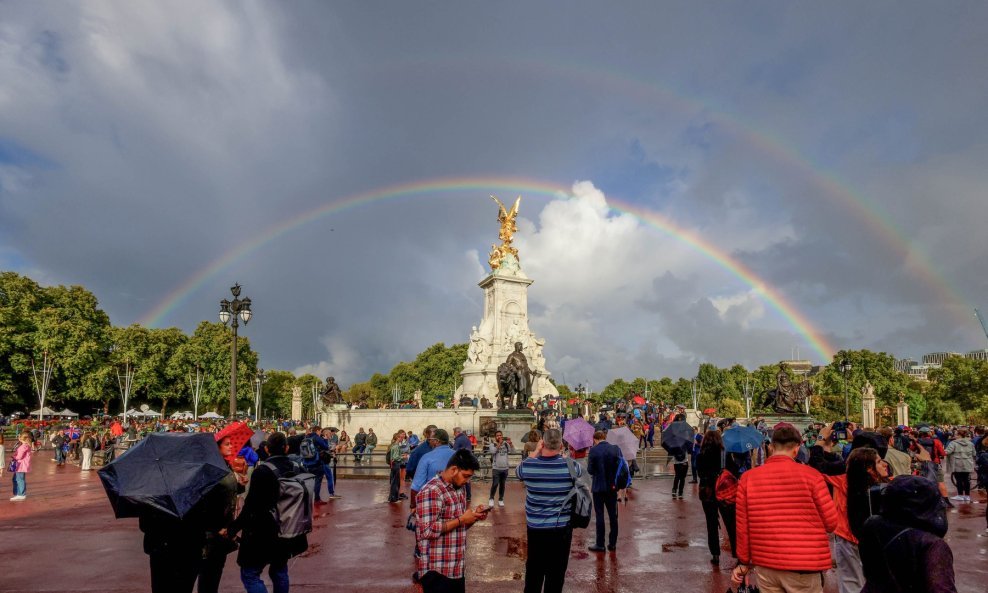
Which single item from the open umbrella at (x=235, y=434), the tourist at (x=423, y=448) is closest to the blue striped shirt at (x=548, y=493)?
the tourist at (x=423, y=448)

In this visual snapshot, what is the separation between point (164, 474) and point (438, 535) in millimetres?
2285

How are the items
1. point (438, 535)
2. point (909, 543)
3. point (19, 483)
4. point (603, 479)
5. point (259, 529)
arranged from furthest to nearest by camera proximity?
point (19, 483), point (603, 479), point (259, 529), point (438, 535), point (909, 543)

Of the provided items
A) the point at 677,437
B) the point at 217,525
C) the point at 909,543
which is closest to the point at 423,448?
the point at 217,525

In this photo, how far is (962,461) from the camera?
14.9 m

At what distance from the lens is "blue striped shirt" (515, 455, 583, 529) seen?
18.6 ft

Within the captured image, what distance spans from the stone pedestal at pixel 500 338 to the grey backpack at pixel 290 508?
44.9 m

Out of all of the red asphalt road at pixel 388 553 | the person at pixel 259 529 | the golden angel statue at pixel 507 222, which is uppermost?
the golden angel statue at pixel 507 222

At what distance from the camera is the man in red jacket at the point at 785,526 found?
4410 mm

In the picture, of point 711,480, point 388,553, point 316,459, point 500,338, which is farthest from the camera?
point 500,338

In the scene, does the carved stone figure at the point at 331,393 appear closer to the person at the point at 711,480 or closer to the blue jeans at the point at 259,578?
the person at the point at 711,480

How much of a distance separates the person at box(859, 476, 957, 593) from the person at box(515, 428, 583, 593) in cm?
258

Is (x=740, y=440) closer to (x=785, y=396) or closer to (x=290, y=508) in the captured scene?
(x=290, y=508)

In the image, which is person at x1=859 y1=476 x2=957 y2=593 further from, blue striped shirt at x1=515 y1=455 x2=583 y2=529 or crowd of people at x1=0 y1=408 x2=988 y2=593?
blue striped shirt at x1=515 y1=455 x2=583 y2=529

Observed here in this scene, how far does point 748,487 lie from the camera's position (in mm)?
4680
